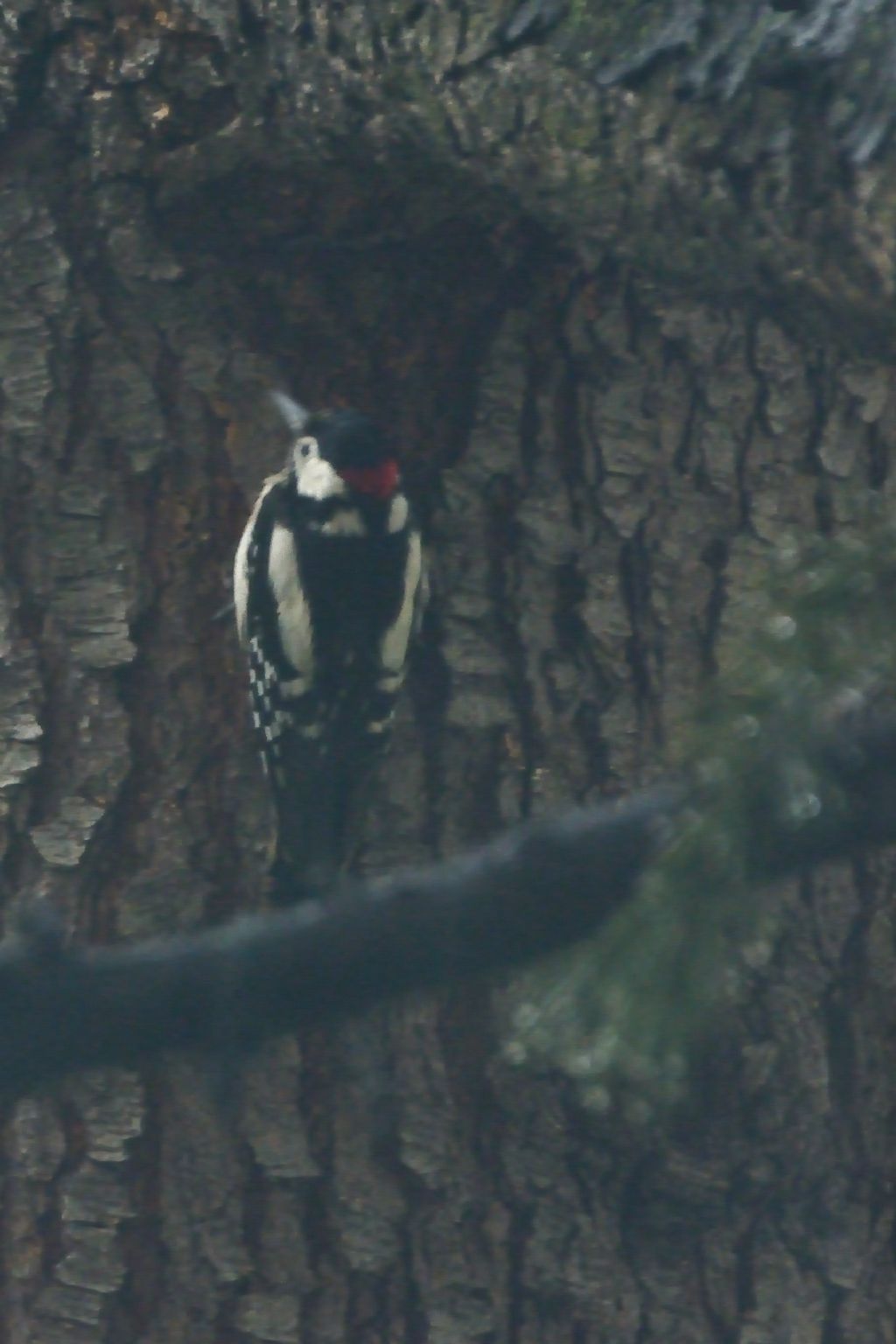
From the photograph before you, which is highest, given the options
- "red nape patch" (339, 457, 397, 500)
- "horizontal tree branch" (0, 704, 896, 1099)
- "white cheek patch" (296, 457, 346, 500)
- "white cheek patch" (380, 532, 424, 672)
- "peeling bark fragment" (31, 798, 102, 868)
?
"white cheek patch" (296, 457, 346, 500)

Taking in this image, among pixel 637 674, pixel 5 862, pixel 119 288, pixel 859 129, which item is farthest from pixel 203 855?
pixel 859 129

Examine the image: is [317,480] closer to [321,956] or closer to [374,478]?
[374,478]

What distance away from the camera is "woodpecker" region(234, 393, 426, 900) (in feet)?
5.87

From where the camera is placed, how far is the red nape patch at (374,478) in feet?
6.04

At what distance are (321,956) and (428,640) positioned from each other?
→ 26.6 inches

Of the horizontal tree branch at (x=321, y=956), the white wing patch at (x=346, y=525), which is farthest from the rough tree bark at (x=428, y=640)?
the horizontal tree branch at (x=321, y=956)

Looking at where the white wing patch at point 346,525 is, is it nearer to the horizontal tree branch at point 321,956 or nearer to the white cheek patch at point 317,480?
the white cheek patch at point 317,480

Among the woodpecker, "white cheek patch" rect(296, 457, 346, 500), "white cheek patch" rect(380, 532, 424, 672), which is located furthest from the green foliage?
"white cheek patch" rect(296, 457, 346, 500)

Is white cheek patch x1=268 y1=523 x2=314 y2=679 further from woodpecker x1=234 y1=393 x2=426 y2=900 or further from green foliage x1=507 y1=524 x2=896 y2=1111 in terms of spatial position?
green foliage x1=507 y1=524 x2=896 y2=1111

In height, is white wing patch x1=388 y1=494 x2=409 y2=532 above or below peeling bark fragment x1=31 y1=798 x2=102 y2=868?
above

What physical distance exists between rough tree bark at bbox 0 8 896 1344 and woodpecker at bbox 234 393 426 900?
3 cm

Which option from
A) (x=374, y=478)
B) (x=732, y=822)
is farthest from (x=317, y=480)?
(x=732, y=822)

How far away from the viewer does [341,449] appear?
1.81 m

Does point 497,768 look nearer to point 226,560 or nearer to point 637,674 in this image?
point 637,674
